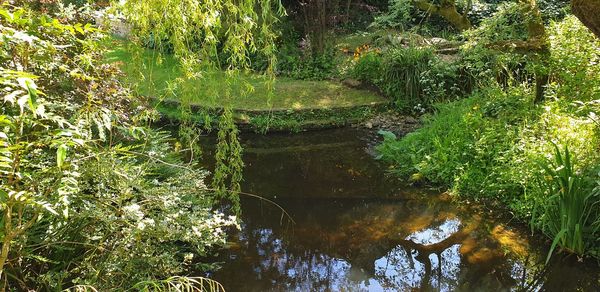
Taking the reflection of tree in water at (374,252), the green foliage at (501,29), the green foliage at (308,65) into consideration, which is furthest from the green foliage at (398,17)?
the reflection of tree in water at (374,252)

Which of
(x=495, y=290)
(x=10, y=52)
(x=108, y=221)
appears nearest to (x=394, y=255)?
(x=495, y=290)

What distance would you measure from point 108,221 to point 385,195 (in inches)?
132

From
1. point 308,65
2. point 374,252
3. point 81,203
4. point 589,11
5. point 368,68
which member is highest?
point 589,11

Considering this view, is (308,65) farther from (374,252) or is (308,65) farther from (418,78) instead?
(374,252)

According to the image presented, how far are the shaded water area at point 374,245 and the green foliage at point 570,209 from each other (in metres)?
0.17

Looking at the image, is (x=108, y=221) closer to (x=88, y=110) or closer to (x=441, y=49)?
(x=88, y=110)

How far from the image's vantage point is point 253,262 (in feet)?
13.3

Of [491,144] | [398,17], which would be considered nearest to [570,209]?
[491,144]

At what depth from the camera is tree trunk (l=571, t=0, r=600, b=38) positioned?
2.92 metres

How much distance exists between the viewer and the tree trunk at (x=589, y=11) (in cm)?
292

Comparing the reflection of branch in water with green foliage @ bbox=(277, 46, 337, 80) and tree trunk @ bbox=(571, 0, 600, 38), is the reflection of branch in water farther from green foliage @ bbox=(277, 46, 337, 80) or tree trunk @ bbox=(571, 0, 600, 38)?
green foliage @ bbox=(277, 46, 337, 80)

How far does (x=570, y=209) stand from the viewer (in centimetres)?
394

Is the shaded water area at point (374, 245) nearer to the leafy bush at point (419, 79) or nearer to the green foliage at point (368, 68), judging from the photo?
the leafy bush at point (419, 79)

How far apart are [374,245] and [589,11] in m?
2.45
